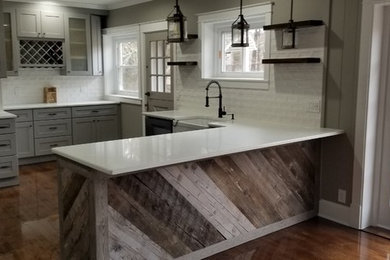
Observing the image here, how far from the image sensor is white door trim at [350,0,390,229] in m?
3.43

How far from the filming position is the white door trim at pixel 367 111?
11.3 feet

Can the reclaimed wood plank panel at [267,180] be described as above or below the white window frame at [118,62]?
below

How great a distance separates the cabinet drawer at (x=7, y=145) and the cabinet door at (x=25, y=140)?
953mm

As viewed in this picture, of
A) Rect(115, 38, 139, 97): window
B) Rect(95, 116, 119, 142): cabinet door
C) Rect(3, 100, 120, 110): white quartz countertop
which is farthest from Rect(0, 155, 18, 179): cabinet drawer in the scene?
Rect(115, 38, 139, 97): window

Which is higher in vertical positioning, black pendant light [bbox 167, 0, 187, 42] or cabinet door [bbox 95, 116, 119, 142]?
black pendant light [bbox 167, 0, 187, 42]

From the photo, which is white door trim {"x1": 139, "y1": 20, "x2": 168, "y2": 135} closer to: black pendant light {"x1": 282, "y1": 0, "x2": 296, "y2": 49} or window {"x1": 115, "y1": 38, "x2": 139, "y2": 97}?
window {"x1": 115, "y1": 38, "x2": 139, "y2": 97}

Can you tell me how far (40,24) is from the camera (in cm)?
625

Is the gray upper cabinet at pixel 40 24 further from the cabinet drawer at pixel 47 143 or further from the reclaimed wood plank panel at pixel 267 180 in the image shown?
the reclaimed wood plank panel at pixel 267 180

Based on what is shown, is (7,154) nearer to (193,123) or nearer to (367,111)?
(193,123)

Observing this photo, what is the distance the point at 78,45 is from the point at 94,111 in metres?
1.12

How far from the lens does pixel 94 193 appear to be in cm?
246

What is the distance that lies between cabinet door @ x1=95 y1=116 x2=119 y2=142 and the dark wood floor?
2542 mm

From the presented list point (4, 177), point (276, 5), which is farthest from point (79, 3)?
point (276, 5)

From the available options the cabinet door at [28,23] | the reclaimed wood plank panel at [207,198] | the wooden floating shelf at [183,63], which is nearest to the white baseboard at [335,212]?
the reclaimed wood plank panel at [207,198]
